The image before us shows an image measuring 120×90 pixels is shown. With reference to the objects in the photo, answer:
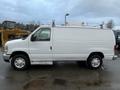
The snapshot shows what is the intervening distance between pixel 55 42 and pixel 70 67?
172 cm

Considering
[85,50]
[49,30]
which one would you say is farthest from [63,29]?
[85,50]

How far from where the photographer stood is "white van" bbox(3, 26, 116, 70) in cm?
1064

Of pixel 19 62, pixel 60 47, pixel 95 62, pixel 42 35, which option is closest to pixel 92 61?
pixel 95 62

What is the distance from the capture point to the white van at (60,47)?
10.6 meters

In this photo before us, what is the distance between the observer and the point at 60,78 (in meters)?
9.43

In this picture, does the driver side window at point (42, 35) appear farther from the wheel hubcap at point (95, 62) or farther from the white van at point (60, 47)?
the wheel hubcap at point (95, 62)

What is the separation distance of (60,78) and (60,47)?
1.88m

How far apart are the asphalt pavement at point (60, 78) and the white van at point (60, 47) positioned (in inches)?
19.9

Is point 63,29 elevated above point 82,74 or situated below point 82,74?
above

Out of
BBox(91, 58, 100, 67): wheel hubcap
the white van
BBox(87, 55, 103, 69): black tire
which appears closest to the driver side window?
the white van

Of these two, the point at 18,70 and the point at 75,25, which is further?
the point at 75,25

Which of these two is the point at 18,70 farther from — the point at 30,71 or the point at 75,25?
the point at 75,25

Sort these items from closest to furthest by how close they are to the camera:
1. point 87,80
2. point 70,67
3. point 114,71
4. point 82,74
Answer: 1. point 87,80
2. point 82,74
3. point 114,71
4. point 70,67

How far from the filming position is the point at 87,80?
30.1 ft
